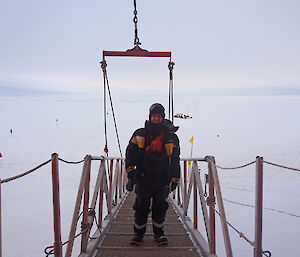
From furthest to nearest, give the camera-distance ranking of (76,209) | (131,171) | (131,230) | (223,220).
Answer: (131,230) < (131,171) < (76,209) < (223,220)

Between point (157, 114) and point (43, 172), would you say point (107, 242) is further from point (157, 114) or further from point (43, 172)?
point (43, 172)

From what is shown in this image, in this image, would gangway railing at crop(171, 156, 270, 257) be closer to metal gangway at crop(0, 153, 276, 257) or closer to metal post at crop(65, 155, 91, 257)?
metal gangway at crop(0, 153, 276, 257)

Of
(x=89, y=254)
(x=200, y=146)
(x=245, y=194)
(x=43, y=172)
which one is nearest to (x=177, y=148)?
(x=89, y=254)

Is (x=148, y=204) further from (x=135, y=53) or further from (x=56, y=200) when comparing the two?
(x=135, y=53)

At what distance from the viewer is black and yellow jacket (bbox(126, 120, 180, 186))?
2317 mm

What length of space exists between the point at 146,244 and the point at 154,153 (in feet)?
3.40

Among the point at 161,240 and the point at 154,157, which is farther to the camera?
the point at 161,240

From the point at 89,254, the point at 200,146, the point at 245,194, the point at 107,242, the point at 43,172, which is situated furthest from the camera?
the point at 200,146

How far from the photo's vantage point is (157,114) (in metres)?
2.34

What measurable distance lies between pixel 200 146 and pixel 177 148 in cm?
1597

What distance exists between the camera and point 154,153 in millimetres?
2316

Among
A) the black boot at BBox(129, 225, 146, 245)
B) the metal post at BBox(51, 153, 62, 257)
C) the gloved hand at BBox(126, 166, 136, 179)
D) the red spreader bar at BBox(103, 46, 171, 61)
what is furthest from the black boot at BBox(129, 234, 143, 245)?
the red spreader bar at BBox(103, 46, 171, 61)

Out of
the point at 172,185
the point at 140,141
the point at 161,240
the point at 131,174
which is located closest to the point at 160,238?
the point at 161,240

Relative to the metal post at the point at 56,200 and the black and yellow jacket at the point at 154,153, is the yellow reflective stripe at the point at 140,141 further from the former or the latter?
the metal post at the point at 56,200
